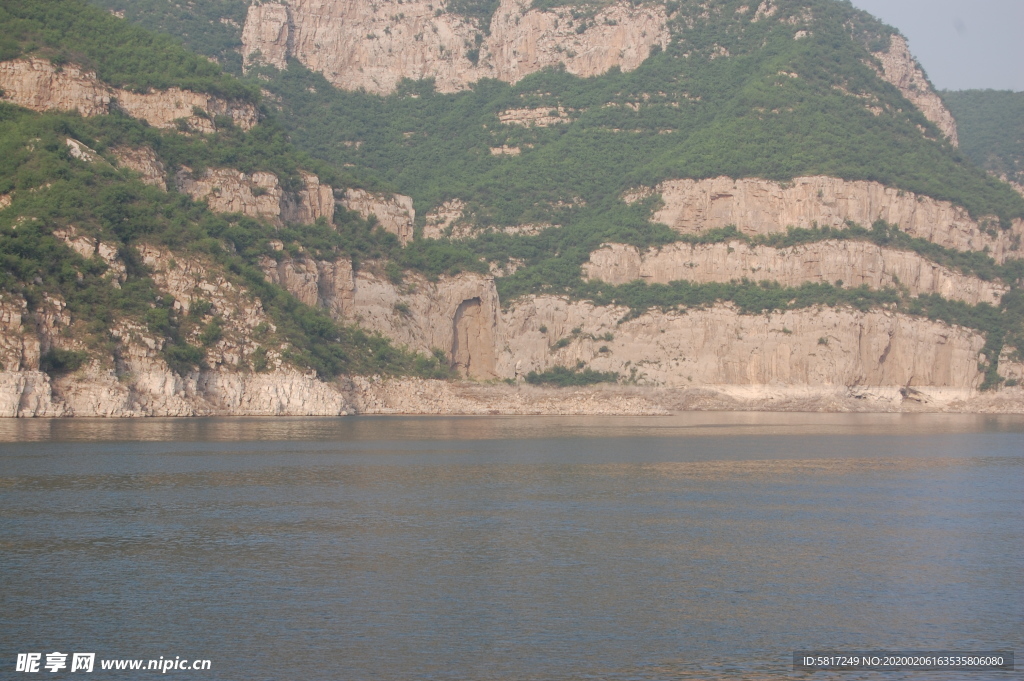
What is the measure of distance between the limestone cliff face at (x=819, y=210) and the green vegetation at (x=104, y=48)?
Answer: 46.0 meters

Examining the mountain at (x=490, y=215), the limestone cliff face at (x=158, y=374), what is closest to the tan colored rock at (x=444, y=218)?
the mountain at (x=490, y=215)

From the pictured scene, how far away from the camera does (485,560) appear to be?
28.3 m

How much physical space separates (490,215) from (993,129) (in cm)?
9732

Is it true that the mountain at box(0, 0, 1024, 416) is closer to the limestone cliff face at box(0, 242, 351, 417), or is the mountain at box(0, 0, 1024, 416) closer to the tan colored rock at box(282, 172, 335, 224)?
the limestone cliff face at box(0, 242, 351, 417)

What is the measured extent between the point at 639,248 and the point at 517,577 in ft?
306

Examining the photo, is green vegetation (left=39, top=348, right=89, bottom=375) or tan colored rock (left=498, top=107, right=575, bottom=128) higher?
tan colored rock (left=498, top=107, right=575, bottom=128)

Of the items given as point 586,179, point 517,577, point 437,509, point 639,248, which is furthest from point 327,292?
point 517,577

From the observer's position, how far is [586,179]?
435ft

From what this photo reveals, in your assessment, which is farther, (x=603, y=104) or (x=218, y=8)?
(x=218, y=8)

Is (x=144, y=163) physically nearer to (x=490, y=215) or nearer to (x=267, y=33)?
(x=490, y=215)

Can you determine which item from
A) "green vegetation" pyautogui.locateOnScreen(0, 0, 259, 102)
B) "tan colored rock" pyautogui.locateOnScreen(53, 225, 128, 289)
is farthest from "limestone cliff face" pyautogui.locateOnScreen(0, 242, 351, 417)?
"green vegetation" pyautogui.locateOnScreen(0, 0, 259, 102)

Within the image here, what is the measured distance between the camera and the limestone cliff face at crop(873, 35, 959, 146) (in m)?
154

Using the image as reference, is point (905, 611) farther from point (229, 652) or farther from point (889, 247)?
point (889, 247)

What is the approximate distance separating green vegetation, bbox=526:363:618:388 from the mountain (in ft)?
1.06
